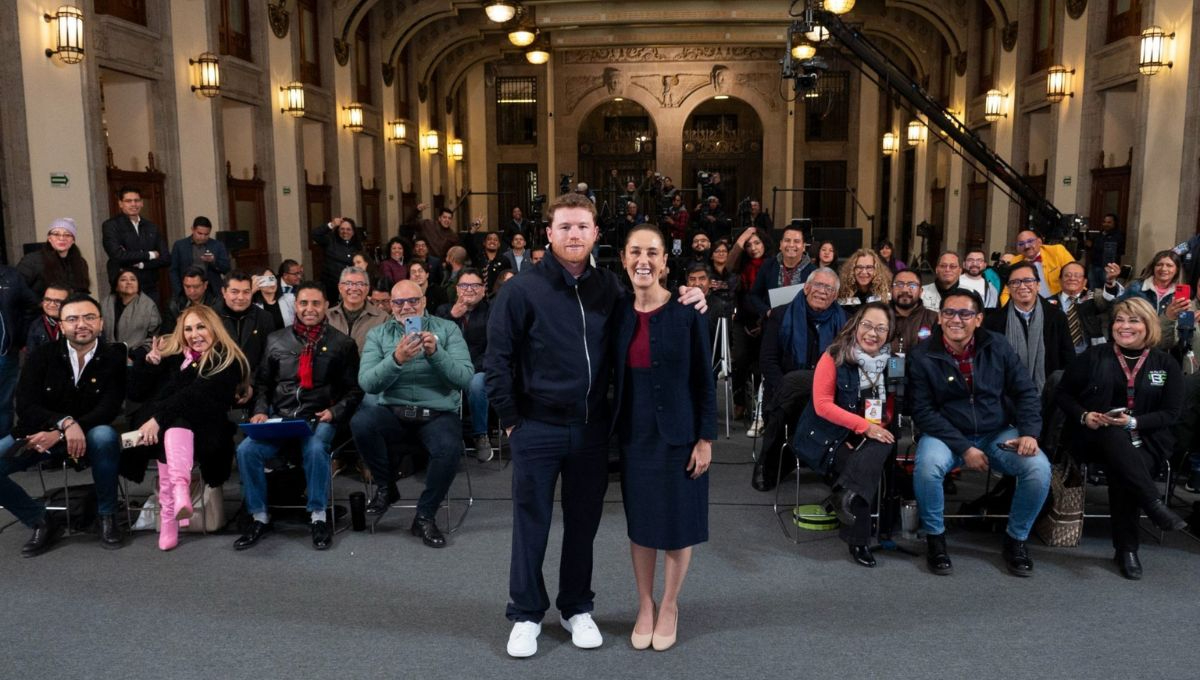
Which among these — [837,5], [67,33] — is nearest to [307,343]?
[67,33]

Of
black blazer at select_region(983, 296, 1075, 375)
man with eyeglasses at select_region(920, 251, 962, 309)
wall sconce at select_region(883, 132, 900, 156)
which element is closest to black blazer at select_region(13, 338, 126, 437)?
man with eyeglasses at select_region(920, 251, 962, 309)

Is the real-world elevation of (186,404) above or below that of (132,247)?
below

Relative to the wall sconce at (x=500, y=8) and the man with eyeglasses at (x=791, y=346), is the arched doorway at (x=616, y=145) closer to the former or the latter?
the wall sconce at (x=500, y=8)

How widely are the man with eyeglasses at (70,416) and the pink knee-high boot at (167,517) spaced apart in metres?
0.26

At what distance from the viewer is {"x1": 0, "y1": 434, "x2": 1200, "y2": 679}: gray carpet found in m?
3.29

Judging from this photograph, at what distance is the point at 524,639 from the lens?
3.34 m

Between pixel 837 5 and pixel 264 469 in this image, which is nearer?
pixel 264 469

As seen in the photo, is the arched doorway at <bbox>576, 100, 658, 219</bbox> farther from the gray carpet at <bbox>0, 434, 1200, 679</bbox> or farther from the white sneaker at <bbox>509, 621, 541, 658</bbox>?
the white sneaker at <bbox>509, 621, 541, 658</bbox>

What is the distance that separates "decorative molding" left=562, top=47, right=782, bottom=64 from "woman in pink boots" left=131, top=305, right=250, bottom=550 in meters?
19.4

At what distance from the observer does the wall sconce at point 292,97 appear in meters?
12.9

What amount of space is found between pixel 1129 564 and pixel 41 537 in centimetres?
542

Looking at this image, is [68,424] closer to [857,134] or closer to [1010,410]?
[1010,410]

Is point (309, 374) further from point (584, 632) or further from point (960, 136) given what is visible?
point (960, 136)

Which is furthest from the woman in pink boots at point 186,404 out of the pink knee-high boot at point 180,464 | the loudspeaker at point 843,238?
the loudspeaker at point 843,238
